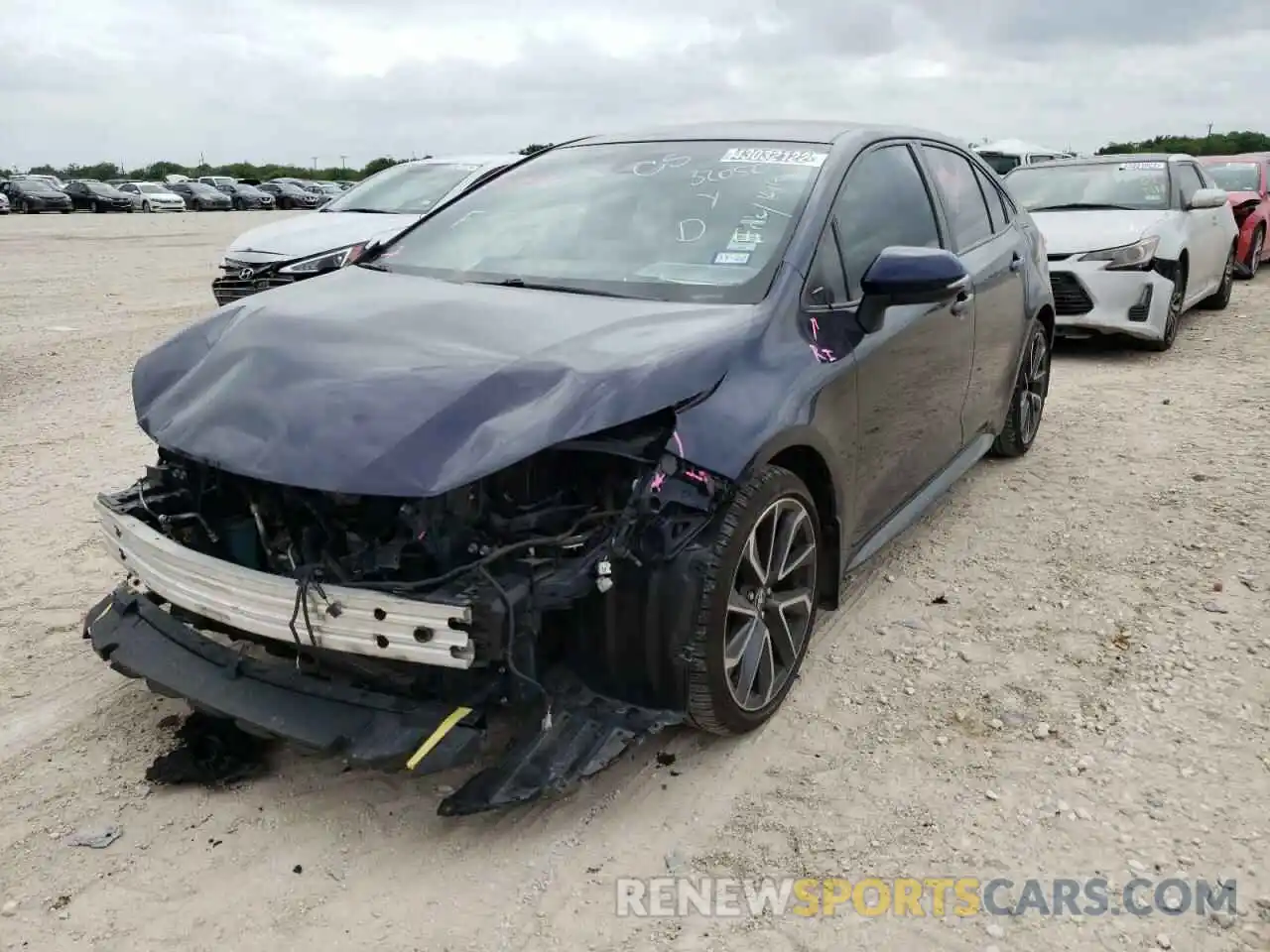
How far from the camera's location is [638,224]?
11.1ft

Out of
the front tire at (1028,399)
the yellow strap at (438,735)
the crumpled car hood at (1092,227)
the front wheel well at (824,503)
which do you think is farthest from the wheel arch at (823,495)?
the crumpled car hood at (1092,227)

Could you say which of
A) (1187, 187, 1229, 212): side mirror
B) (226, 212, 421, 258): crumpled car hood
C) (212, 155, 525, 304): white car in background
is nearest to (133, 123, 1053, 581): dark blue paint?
(212, 155, 525, 304): white car in background

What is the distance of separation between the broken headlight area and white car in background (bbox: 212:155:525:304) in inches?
213

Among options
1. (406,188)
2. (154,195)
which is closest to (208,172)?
(154,195)

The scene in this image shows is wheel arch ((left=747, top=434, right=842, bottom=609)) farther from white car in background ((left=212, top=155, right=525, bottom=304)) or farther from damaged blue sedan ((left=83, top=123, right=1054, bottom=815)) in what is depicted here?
white car in background ((left=212, top=155, right=525, bottom=304))

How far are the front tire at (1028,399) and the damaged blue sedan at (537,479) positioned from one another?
2.06 m

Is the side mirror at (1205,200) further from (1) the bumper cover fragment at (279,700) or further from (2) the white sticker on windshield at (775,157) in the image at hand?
(1) the bumper cover fragment at (279,700)

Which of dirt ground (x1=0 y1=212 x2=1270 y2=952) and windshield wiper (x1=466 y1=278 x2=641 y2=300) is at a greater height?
windshield wiper (x1=466 y1=278 x2=641 y2=300)

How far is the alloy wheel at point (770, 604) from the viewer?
283 cm

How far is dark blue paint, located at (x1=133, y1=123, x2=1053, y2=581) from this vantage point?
236cm

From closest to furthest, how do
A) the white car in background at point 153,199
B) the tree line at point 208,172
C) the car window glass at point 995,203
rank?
the car window glass at point 995,203 < the white car in background at point 153,199 < the tree line at point 208,172

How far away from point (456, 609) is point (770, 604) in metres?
1.07

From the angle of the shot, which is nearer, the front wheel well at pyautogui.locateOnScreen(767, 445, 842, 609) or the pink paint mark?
the pink paint mark

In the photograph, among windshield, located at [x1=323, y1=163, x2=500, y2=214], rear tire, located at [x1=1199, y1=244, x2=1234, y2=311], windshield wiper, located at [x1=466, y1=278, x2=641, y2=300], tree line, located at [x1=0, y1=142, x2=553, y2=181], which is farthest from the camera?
tree line, located at [x1=0, y1=142, x2=553, y2=181]
